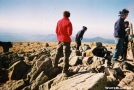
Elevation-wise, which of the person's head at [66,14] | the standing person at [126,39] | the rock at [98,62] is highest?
the person's head at [66,14]

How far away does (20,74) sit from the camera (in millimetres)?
11648

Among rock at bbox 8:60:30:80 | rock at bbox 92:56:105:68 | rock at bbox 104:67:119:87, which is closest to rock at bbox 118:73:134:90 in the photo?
rock at bbox 104:67:119:87

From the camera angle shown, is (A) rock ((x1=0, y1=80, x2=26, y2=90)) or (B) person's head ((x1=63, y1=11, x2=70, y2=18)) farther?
(A) rock ((x1=0, y1=80, x2=26, y2=90))

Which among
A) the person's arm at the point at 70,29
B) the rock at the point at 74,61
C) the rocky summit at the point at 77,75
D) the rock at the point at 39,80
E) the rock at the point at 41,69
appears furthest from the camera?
the rock at the point at 74,61

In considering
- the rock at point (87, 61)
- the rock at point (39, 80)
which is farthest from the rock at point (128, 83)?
the rock at point (39, 80)

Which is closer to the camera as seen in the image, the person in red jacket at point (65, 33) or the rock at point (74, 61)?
the person in red jacket at point (65, 33)

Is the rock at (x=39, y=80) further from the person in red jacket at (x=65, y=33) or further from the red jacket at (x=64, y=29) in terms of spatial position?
the red jacket at (x=64, y=29)

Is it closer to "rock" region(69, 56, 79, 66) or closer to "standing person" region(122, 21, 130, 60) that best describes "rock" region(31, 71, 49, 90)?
"rock" region(69, 56, 79, 66)

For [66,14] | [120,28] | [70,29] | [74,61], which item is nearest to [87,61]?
[74,61]

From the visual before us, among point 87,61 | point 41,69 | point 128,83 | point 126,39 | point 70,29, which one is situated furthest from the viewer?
point 126,39

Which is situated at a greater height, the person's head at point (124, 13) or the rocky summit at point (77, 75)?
the person's head at point (124, 13)

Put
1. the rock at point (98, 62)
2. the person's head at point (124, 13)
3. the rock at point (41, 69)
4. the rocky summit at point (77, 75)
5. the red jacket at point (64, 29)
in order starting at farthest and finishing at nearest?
the rock at point (98, 62) < the rock at point (41, 69) < the person's head at point (124, 13) < the red jacket at point (64, 29) < the rocky summit at point (77, 75)

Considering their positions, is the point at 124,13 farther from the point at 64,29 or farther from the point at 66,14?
the point at 64,29

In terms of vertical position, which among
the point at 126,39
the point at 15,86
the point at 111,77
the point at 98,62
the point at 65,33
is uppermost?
the point at 65,33
